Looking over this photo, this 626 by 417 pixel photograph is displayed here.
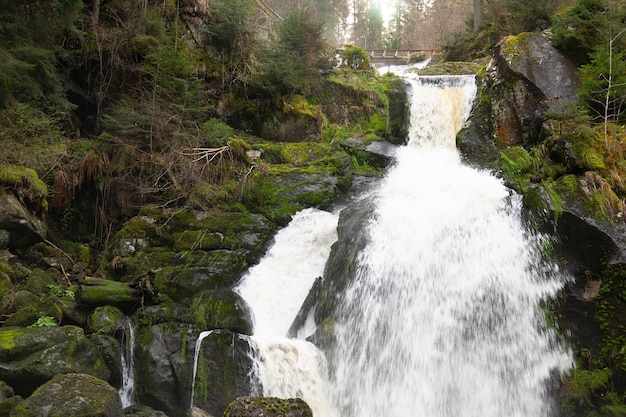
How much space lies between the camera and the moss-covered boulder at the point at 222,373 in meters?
6.50

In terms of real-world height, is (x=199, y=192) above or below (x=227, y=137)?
below

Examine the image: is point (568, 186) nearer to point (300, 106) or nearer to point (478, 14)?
point (300, 106)

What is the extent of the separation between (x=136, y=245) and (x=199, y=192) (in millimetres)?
1969

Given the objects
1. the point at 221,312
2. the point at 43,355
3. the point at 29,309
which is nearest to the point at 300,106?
the point at 221,312

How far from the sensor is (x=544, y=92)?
10.8 meters

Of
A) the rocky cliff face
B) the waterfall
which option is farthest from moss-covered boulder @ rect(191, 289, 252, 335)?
the rocky cliff face

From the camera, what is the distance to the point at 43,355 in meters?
5.95

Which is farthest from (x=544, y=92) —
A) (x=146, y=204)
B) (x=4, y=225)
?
(x=4, y=225)

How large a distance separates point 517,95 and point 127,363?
11.6 m

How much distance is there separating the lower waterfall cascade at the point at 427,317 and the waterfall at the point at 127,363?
87.7 inches

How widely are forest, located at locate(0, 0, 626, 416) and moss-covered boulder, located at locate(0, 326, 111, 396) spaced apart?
478 mm

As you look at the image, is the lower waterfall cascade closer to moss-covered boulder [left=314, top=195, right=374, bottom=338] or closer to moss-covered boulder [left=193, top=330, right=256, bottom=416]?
moss-covered boulder [left=314, top=195, right=374, bottom=338]

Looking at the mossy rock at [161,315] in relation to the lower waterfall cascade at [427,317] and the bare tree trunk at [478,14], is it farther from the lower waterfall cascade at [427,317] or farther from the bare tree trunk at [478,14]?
the bare tree trunk at [478,14]

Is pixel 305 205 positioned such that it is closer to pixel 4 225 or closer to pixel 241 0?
pixel 4 225
